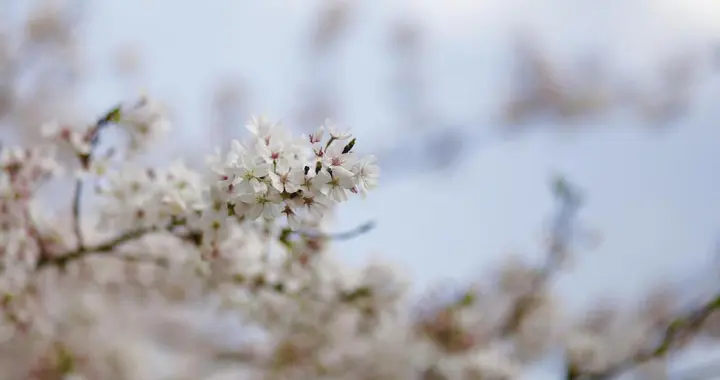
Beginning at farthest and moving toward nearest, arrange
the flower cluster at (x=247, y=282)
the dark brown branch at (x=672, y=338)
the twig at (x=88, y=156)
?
the dark brown branch at (x=672, y=338) < the twig at (x=88, y=156) < the flower cluster at (x=247, y=282)

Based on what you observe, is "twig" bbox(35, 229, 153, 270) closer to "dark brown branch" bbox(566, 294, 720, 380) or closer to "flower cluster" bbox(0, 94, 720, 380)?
"flower cluster" bbox(0, 94, 720, 380)

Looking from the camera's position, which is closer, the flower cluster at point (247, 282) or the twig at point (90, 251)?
the flower cluster at point (247, 282)

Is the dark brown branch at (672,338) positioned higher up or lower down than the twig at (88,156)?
lower down

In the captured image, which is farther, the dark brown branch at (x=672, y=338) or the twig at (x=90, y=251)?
the dark brown branch at (x=672, y=338)

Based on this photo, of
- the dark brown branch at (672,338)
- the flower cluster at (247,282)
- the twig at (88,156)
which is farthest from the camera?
the dark brown branch at (672,338)

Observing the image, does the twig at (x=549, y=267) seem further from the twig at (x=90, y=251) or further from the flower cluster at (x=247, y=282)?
the twig at (x=90, y=251)

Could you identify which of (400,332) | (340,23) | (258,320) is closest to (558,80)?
(340,23)

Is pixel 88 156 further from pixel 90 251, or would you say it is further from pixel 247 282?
pixel 247 282

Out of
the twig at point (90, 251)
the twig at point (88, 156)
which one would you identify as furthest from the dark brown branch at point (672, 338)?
the twig at point (88, 156)

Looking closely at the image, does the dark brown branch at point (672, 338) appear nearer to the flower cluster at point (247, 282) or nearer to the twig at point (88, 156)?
the flower cluster at point (247, 282)

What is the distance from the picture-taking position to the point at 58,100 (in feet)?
12.3

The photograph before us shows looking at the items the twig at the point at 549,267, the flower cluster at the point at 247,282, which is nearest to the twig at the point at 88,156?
the flower cluster at the point at 247,282

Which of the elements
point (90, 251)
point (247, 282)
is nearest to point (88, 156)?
point (90, 251)

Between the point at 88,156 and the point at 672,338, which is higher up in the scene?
the point at 88,156
